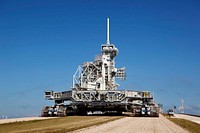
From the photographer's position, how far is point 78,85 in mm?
97000

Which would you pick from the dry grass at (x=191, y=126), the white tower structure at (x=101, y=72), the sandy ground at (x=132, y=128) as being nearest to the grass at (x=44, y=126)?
the sandy ground at (x=132, y=128)

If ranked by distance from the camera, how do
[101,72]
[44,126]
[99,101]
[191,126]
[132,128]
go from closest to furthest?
[132,128]
[44,126]
[191,126]
[99,101]
[101,72]

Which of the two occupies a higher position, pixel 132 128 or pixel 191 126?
pixel 132 128

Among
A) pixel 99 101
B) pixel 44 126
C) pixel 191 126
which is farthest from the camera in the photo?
pixel 99 101

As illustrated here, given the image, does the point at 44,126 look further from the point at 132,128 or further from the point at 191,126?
the point at 191,126

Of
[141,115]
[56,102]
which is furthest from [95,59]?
[141,115]

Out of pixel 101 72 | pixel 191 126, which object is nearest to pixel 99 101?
pixel 101 72

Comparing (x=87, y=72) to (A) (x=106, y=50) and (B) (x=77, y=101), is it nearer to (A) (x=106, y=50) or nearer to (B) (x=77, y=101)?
(A) (x=106, y=50)

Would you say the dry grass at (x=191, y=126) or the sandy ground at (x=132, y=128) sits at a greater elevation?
the sandy ground at (x=132, y=128)

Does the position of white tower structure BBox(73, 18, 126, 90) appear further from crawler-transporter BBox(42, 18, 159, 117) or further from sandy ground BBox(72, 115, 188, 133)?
sandy ground BBox(72, 115, 188, 133)

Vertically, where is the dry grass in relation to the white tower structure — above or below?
below

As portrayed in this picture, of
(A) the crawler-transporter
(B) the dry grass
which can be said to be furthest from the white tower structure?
(B) the dry grass

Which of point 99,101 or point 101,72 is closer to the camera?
point 99,101

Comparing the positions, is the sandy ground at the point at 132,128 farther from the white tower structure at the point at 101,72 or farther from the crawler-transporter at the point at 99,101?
the white tower structure at the point at 101,72
